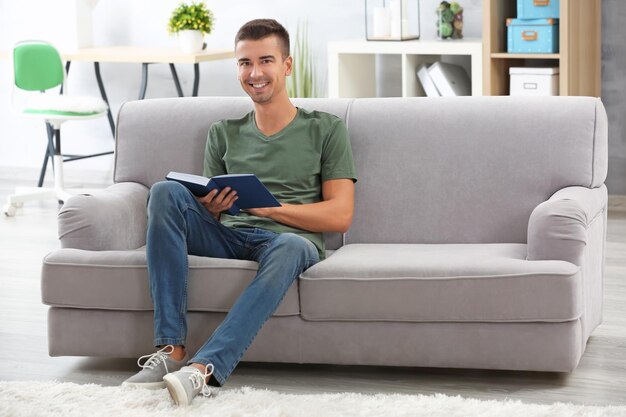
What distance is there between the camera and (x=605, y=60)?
539cm

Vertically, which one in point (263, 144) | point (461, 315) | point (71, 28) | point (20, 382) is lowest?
point (20, 382)

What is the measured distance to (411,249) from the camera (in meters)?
3.33

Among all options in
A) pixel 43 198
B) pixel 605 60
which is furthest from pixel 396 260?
pixel 43 198

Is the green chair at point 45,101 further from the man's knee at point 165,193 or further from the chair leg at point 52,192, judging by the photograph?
the man's knee at point 165,193

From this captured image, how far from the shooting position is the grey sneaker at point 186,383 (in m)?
2.72

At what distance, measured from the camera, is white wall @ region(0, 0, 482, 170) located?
237 inches

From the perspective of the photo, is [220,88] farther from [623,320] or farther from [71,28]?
[623,320]

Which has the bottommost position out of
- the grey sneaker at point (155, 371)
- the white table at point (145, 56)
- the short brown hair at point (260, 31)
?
the grey sneaker at point (155, 371)

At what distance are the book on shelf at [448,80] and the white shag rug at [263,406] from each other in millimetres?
2732

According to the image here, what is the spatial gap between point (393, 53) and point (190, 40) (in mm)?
1189

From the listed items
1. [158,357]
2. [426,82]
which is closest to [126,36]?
[426,82]

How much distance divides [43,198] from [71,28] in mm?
1020

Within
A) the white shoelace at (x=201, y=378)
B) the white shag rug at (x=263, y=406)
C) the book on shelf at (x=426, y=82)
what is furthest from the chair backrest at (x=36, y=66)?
the white shoelace at (x=201, y=378)

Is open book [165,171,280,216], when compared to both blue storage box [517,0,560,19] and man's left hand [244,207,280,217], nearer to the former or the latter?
man's left hand [244,207,280,217]
